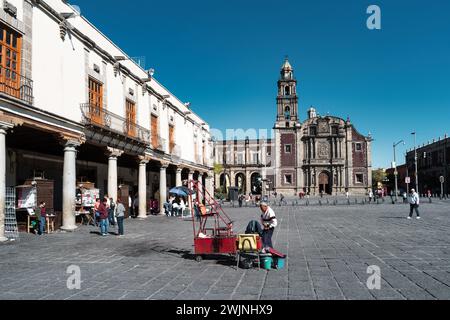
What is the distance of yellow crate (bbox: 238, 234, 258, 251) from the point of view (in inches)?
299

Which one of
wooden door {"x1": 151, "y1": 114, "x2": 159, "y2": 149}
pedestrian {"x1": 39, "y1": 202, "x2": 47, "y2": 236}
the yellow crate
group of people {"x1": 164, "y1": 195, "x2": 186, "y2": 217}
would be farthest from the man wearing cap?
group of people {"x1": 164, "y1": 195, "x2": 186, "y2": 217}

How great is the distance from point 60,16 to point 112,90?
17.8 ft

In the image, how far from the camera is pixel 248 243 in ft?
25.1

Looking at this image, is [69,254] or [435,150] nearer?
[69,254]

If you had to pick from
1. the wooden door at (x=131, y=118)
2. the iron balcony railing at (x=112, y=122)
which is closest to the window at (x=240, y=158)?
the iron balcony railing at (x=112, y=122)

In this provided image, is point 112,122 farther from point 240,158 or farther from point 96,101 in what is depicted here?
point 240,158

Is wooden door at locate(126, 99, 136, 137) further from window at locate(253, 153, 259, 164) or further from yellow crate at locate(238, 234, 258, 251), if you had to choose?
window at locate(253, 153, 259, 164)

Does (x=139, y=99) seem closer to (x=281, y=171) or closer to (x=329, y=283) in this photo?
(x=329, y=283)

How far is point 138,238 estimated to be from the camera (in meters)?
13.3

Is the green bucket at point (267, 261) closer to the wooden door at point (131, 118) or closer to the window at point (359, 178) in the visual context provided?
the wooden door at point (131, 118)

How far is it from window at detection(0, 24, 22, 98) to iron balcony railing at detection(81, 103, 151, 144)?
4.13m

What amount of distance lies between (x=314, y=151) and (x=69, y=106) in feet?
192

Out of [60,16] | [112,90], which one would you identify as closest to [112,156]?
[112,90]

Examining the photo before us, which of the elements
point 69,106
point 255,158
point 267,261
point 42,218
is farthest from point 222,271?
point 255,158
